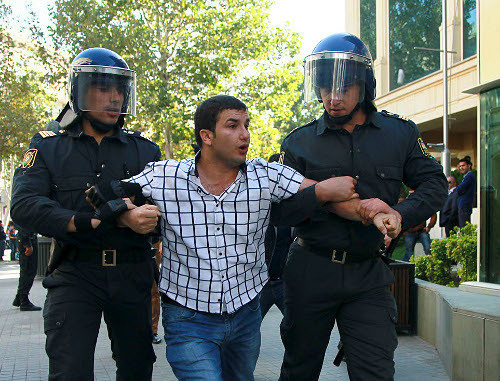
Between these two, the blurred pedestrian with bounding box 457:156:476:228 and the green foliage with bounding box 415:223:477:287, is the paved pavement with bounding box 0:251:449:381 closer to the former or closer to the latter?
the green foliage with bounding box 415:223:477:287

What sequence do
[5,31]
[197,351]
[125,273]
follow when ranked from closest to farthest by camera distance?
[197,351]
[125,273]
[5,31]

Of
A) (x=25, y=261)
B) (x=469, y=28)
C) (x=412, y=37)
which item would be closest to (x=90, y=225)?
(x=25, y=261)

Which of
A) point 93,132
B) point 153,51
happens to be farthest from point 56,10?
point 93,132

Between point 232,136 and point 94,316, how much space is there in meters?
1.18

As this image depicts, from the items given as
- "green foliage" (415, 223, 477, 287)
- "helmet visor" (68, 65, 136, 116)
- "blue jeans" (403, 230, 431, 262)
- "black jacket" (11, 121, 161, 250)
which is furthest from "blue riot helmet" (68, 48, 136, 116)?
"blue jeans" (403, 230, 431, 262)

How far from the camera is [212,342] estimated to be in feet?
9.94

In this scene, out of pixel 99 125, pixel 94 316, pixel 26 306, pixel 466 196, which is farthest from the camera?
pixel 466 196

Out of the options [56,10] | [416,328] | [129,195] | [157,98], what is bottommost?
[416,328]

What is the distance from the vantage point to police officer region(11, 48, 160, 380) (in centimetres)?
317

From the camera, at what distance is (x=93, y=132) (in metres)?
3.69

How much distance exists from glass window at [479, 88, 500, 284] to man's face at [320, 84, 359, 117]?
161 inches

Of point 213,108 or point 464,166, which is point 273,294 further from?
point 464,166

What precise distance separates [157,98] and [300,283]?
2100cm

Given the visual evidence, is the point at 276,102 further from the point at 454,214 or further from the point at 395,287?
the point at 395,287
